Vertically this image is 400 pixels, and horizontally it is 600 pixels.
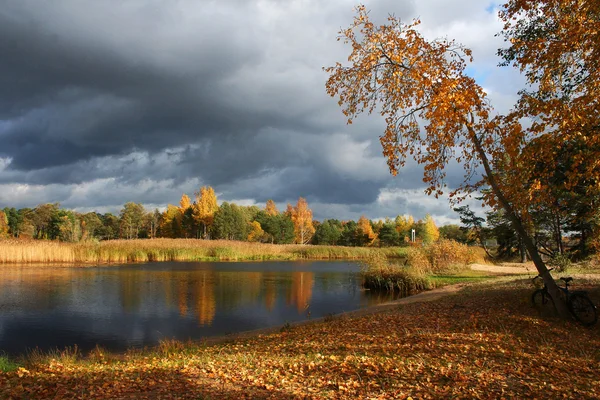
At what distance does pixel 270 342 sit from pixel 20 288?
683 inches

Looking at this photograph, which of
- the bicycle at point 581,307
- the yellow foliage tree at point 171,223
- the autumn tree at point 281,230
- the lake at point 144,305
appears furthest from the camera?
the yellow foliage tree at point 171,223

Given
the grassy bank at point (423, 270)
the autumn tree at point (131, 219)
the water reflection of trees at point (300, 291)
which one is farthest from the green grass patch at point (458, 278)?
the autumn tree at point (131, 219)

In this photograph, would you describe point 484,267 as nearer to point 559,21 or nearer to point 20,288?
point 559,21

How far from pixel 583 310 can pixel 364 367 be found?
261 inches

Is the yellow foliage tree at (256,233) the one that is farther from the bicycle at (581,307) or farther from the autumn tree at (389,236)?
the bicycle at (581,307)

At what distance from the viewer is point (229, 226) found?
241 ft

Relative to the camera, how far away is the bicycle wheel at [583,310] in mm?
9766

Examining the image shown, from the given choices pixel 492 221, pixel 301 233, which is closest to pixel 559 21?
pixel 492 221

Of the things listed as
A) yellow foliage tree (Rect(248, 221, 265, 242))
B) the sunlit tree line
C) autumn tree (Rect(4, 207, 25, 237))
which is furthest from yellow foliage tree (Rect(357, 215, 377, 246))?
autumn tree (Rect(4, 207, 25, 237))

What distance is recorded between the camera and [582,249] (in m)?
21.8

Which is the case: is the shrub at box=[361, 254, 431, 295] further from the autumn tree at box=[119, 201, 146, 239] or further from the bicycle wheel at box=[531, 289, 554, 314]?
the autumn tree at box=[119, 201, 146, 239]

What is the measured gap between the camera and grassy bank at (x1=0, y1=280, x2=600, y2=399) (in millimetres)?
5734

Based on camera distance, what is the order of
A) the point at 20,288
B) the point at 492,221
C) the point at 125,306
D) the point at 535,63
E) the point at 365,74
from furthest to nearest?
the point at 492,221
the point at 20,288
the point at 125,306
the point at 365,74
the point at 535,63

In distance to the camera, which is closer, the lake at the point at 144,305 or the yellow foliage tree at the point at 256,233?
the lake at the point at 144,305
